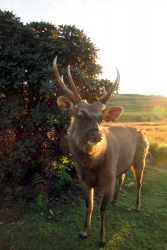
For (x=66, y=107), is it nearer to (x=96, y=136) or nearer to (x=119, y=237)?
(x=96, y=136)

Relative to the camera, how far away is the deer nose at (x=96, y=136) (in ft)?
14.4

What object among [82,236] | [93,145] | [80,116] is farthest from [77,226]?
[80,116]

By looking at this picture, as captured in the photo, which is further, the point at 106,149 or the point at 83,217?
the point at 83,217

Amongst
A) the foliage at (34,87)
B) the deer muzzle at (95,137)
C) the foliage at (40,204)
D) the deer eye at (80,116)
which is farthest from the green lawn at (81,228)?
the deer eye at (80,116)

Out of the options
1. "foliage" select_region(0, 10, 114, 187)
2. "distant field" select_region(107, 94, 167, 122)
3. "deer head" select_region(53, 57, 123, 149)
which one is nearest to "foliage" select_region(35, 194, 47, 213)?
"foliage" select_region(0, 10, 114, 187)

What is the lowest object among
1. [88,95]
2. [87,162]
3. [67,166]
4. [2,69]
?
[67,166]

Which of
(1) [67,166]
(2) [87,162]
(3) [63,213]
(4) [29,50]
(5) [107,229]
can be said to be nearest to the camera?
(2) [87,162]

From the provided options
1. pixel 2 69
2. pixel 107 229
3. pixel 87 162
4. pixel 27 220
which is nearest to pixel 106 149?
pixel 87 162

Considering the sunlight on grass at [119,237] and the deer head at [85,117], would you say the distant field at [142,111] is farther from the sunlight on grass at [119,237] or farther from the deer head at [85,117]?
the deer head at [85,117]

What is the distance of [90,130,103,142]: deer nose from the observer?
4.40 metres

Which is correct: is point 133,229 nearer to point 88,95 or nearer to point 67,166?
point 67,166

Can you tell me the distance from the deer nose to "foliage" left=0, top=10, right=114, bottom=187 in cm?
213

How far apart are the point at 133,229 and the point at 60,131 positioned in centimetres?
338

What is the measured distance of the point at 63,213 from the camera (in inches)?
252
